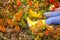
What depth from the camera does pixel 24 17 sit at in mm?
2588

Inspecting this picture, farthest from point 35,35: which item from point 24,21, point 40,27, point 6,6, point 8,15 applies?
point 6,6

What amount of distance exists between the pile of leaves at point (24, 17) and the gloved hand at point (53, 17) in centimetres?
6

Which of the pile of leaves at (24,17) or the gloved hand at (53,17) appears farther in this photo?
the gloved hand at (53,17)

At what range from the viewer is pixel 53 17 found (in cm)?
254

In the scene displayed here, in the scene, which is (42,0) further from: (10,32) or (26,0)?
(10,32)

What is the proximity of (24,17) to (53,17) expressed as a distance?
0.31 m

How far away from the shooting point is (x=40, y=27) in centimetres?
242

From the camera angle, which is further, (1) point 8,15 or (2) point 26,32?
(1) point 8,15

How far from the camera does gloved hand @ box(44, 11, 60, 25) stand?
2.51 metres

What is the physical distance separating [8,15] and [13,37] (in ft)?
1.01

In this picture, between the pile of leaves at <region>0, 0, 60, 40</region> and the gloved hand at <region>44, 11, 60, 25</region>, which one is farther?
the gloved hand at <region>44, 11, 60, 25</region>

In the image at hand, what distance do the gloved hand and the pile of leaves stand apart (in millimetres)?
55

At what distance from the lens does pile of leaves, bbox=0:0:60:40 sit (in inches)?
93.7

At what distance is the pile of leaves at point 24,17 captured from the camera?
93.7 inches
